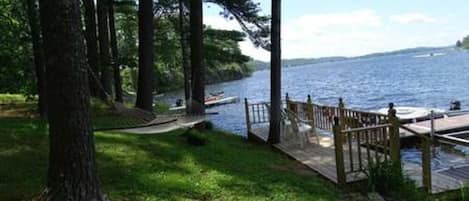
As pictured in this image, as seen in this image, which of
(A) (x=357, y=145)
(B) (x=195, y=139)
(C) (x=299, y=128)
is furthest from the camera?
(C) (x=299, y=128)

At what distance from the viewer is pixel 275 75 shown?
1199 cm

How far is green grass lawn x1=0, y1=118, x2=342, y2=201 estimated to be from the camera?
6055mm

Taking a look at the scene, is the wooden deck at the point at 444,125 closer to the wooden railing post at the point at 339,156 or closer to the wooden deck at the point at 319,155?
the wooden deck at the point at 319,155

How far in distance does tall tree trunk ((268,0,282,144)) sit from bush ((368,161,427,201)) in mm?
4984

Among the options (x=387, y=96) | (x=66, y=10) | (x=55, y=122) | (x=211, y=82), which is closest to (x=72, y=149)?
(x=55, y=122)

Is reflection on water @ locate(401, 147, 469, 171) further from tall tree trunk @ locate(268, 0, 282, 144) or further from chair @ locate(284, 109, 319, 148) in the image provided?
tall tree trunk @ locate(268, 0, 282, 144)

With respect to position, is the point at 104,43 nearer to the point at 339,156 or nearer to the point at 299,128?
the point at 299,128

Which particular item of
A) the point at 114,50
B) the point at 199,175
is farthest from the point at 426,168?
the point at 114,50

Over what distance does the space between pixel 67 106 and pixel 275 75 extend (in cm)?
785

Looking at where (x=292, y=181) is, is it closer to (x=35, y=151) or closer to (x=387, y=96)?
(x=35, y=151)

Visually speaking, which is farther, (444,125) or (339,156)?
(444,125)

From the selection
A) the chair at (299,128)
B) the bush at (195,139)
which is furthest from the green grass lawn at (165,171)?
the chair at (299,128)

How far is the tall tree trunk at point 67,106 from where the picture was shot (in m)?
4.51

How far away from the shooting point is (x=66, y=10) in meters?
4.51
